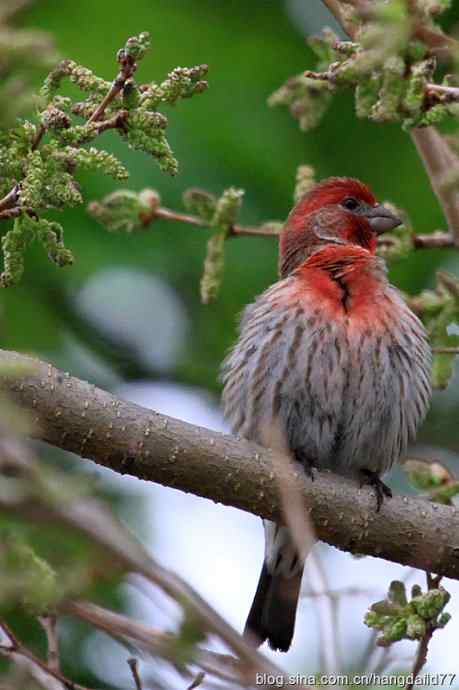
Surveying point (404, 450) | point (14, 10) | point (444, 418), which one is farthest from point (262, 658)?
point (444, 418)

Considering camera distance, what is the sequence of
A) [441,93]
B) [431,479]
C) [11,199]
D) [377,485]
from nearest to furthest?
[11,199] → [441,93] → [431,479] → [377,485]

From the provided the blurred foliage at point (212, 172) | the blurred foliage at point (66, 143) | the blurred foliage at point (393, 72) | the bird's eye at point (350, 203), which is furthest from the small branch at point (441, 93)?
the blurred foliage at point (212, 172)

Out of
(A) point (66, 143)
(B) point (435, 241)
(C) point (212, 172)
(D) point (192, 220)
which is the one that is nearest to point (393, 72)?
(A) point (66, 143)

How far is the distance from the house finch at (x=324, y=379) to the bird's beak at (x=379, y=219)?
243mm

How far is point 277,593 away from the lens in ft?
22.7

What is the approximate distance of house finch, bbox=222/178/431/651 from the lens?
20.9 ft

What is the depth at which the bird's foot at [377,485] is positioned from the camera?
5.36 m

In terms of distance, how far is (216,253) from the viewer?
19.2 feet

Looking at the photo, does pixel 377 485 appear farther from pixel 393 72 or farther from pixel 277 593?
pixel 393 72

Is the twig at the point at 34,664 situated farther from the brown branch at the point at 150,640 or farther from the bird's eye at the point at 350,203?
the bird's eye at the point at 350,203

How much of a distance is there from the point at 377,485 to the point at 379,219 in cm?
217

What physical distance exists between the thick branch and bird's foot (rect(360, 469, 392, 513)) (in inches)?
1.2

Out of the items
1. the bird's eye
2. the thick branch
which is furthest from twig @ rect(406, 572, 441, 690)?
the bird's eye

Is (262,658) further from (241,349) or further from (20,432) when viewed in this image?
(241,349)
